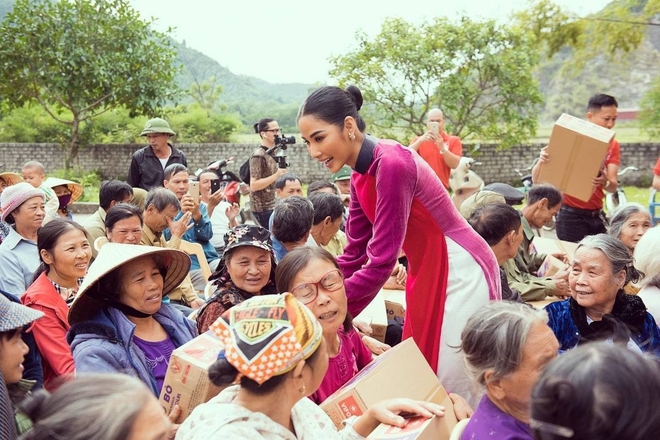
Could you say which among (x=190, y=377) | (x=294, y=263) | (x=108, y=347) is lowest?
(x=108, y=347)

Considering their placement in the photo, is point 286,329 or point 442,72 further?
point 442,72

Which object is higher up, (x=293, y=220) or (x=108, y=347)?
(x=293, y=220)

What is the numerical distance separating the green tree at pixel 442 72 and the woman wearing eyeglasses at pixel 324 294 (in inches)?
453

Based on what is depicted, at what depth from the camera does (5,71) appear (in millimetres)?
13586

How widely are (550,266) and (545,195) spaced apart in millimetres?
521

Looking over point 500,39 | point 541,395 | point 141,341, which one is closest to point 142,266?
point 141,341

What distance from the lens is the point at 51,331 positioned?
2910mm

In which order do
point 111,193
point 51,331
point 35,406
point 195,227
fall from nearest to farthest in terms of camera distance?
point 35,406 → point 51,331 → point 111,193 → point 195,227

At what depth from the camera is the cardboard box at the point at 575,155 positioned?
5156 mm

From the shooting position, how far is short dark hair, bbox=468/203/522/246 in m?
3.29

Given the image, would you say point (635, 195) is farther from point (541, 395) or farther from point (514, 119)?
point (541, 395)

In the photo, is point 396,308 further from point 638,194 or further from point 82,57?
point 82,57

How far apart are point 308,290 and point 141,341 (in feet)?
2.33

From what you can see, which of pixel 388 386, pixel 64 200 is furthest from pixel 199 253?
pixel 388 386
